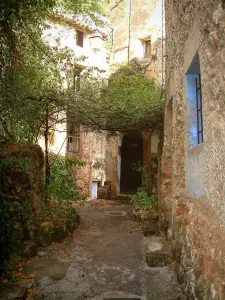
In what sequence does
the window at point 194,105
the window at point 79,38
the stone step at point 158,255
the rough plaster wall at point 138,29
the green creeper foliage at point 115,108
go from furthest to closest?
the window at point 79,38, the rough plaster wall at point 138,29, the green creeper foliage at point 115,108, the stone step at point 158,255, the window at point 194,105

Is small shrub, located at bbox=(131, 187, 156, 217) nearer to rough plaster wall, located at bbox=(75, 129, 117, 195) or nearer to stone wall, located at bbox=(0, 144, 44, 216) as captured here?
stone wall, located at bbox=(0, 144, 44, 216)

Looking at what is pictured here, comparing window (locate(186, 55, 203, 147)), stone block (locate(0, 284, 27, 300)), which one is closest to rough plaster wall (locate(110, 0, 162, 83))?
window (locate(186, 55, 203, 147))

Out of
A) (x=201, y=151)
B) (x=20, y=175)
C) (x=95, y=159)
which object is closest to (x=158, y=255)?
(x=201, y=151)

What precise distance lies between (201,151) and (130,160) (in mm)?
14732

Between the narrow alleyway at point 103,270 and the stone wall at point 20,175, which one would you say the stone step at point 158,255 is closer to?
the narrow alleyway at point 103,270

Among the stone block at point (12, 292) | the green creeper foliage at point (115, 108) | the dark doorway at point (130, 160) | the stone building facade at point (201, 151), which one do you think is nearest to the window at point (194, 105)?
the stone building facade at point (201, 151)

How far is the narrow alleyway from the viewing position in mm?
3807

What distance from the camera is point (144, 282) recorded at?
13.5 feet

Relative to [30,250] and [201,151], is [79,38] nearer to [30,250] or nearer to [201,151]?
[30,250]

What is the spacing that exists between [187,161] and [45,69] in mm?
5538

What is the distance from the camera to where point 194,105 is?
3.45 metres

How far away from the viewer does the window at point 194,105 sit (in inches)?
132

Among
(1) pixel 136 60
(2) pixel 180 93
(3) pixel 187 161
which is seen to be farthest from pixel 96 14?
(3) pixel 187 161

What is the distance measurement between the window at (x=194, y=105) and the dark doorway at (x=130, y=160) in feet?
43.4
